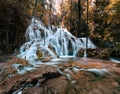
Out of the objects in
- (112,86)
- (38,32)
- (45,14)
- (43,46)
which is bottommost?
(112,86)

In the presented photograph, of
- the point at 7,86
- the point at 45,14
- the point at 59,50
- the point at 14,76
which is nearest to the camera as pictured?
the point at 7,86

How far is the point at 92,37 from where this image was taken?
2038 cm

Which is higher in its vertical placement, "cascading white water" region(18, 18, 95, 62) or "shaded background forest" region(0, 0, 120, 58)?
"shaded background forest" region(0, 0, 120, 58)

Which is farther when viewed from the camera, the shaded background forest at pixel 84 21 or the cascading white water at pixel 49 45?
the shaded background forest at pixel 84 21

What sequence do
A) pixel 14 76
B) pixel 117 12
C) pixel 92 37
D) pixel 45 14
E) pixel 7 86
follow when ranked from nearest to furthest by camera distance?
pixel 7 86 → pixel 14 76 → pixel 117 12 → pixel 92 37 → pixel 45 14

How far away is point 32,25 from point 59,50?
19.2ft

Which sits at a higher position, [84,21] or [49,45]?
[84,21]

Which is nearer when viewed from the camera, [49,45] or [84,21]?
[49,45]

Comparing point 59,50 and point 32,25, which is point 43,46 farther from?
point 32,25

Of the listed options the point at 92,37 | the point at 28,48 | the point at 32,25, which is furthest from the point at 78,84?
the point at 32,25

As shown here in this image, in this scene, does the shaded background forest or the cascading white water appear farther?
the shaded background forest

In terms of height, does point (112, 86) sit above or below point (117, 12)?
below

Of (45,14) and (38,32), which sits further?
(45,14)

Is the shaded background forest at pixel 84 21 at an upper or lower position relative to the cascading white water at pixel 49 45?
upper
